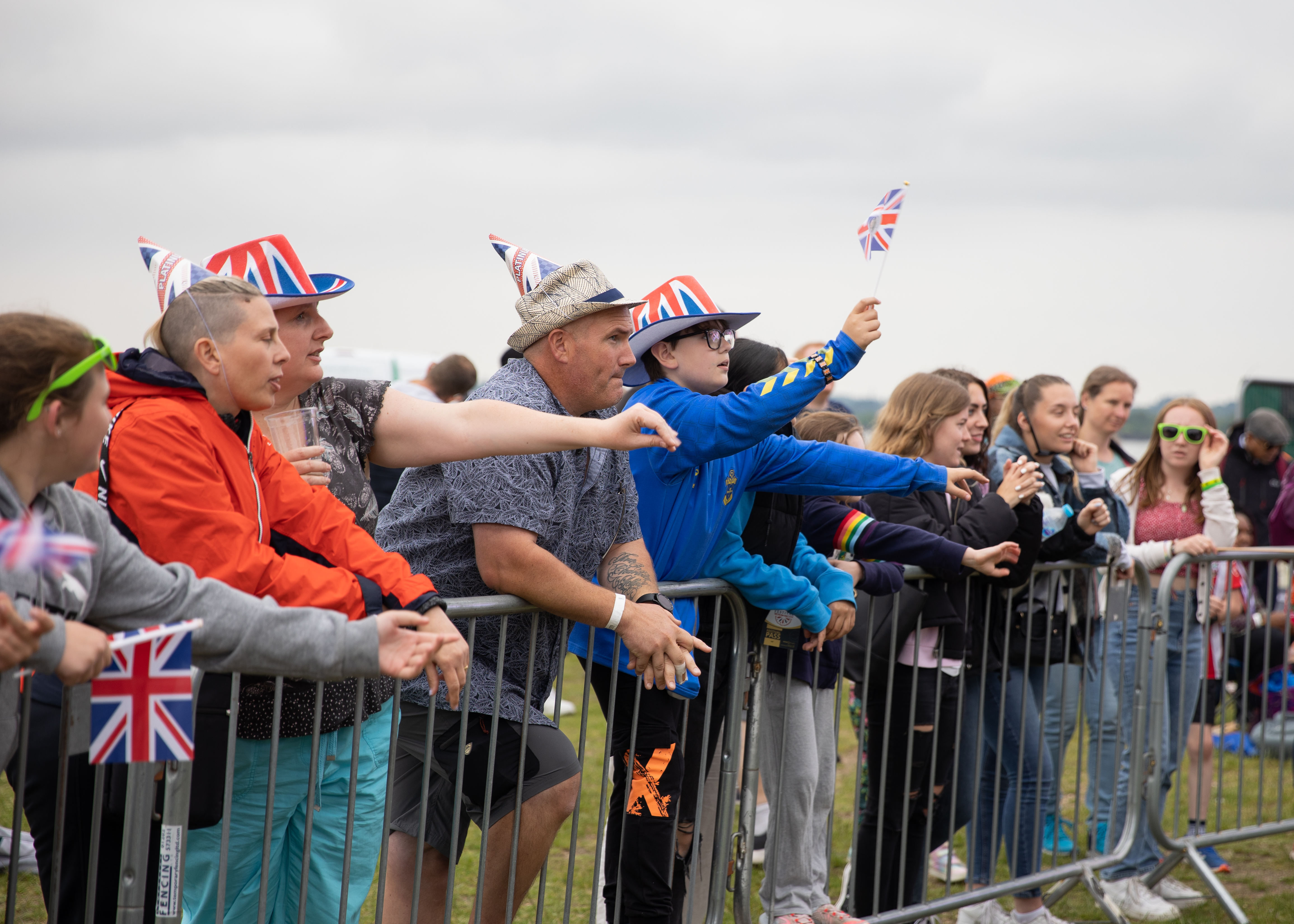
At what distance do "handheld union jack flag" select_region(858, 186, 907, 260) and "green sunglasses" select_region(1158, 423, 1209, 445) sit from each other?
2.56m

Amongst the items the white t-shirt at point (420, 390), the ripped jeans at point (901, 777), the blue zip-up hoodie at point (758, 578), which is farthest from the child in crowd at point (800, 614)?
the white t-shirt at point (420, 390)

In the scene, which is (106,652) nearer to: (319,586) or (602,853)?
(319,586)

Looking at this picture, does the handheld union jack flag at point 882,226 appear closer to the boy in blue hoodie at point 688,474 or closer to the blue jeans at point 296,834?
the boy in blue hoodie at point 688,474

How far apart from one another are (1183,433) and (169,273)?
4729mm

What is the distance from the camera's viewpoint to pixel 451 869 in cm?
292

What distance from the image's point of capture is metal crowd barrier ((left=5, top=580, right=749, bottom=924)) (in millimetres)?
2291

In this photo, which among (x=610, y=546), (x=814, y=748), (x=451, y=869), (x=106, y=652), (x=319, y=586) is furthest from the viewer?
(x=814, y=748)

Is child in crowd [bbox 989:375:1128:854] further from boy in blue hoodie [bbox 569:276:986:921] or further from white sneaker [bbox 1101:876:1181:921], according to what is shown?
boy in blue hoodie [bbox 569:276:986:921]

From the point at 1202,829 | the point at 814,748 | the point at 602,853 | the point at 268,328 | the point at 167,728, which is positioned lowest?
the point at 1202,829

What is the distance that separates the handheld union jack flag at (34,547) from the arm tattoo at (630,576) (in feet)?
5.82

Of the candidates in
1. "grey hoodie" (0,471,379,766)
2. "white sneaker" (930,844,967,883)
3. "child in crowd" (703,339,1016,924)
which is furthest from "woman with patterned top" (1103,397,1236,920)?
"grey hoodie" (0,471,379,766)

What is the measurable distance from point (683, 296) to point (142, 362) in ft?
5.56

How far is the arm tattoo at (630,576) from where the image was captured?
10.5ft

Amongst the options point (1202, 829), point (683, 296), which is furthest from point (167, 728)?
point (1202, 829)
